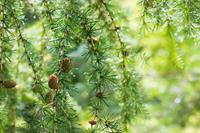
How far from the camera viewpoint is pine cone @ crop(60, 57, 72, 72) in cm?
71

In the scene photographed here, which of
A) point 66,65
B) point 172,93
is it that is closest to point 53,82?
point 66,65

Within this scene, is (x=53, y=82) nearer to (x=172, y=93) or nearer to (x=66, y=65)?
(x=66, y=65)

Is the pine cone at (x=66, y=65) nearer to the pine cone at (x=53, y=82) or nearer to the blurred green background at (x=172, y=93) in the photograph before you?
the pine cone at (x=53, y=82)

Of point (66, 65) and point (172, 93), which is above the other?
point (172, 93)

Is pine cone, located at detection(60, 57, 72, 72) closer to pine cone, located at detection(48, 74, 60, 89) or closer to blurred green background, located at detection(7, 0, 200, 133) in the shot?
pine cone, located at detection(48, 74, 60, 89)

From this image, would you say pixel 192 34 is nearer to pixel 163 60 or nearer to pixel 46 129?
pixel 46 129

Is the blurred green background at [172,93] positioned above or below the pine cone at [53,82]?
above

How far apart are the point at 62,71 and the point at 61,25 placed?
0.08 m

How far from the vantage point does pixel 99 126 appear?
72 cm

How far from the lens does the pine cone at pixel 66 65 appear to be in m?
0.71

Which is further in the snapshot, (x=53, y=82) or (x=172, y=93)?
(x=172, y=93)

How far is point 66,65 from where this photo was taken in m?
0.71

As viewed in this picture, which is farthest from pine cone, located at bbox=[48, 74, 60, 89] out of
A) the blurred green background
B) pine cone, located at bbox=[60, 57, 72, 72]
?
the blurred green background

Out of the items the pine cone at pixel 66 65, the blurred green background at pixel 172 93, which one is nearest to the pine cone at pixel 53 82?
the pine cone at pixel 66 65
